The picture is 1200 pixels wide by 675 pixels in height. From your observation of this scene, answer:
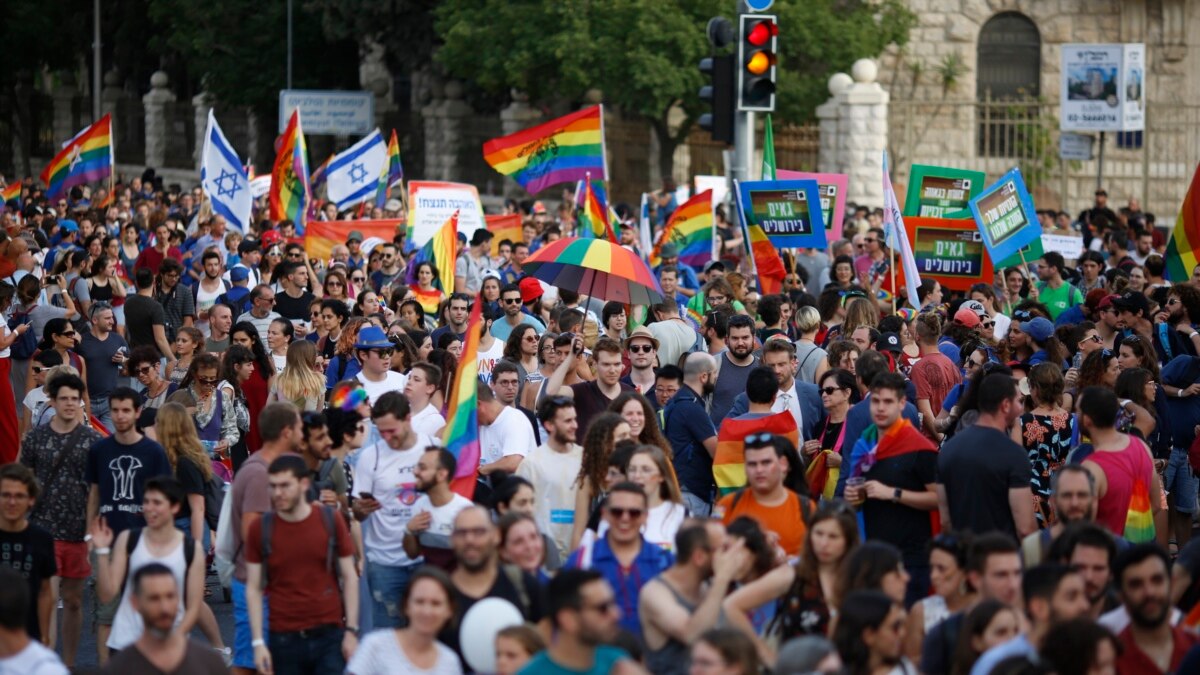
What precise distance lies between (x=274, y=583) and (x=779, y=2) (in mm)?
24297

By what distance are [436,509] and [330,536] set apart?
0.58m

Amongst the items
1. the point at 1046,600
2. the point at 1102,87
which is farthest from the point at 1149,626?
the point at 1102,87

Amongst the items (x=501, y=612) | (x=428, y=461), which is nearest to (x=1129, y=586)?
(x=501, y=612)

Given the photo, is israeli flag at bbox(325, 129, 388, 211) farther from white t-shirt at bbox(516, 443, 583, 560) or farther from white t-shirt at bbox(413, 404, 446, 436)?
white t-shirt at bbox(516, 443, 583, 560)

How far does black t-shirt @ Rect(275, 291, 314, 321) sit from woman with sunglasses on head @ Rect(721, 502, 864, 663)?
29.1 feet

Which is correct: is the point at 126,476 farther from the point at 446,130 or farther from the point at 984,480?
the point at 446,130

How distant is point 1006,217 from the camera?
17156mm

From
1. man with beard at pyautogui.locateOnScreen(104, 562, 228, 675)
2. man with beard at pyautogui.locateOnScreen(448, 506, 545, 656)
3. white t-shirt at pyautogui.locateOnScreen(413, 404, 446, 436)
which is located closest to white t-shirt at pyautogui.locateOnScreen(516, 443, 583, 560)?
white t-shirt at pyautogui.locateOnScreen(413, 404, 446, 436)

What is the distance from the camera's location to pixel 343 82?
4419cm

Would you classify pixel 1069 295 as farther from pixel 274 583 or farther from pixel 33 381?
pixel 274 583

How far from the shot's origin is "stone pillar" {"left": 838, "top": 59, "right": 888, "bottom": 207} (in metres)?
32.0

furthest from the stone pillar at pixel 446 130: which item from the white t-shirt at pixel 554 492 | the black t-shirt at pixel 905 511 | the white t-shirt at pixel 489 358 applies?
the black t-shirt at pixel 905 511

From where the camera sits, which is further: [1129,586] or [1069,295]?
[1069,295]

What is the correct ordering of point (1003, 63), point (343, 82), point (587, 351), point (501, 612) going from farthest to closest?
point (343, 82)
point (1003, 63)
point (587, 351)
point (501, 612)
